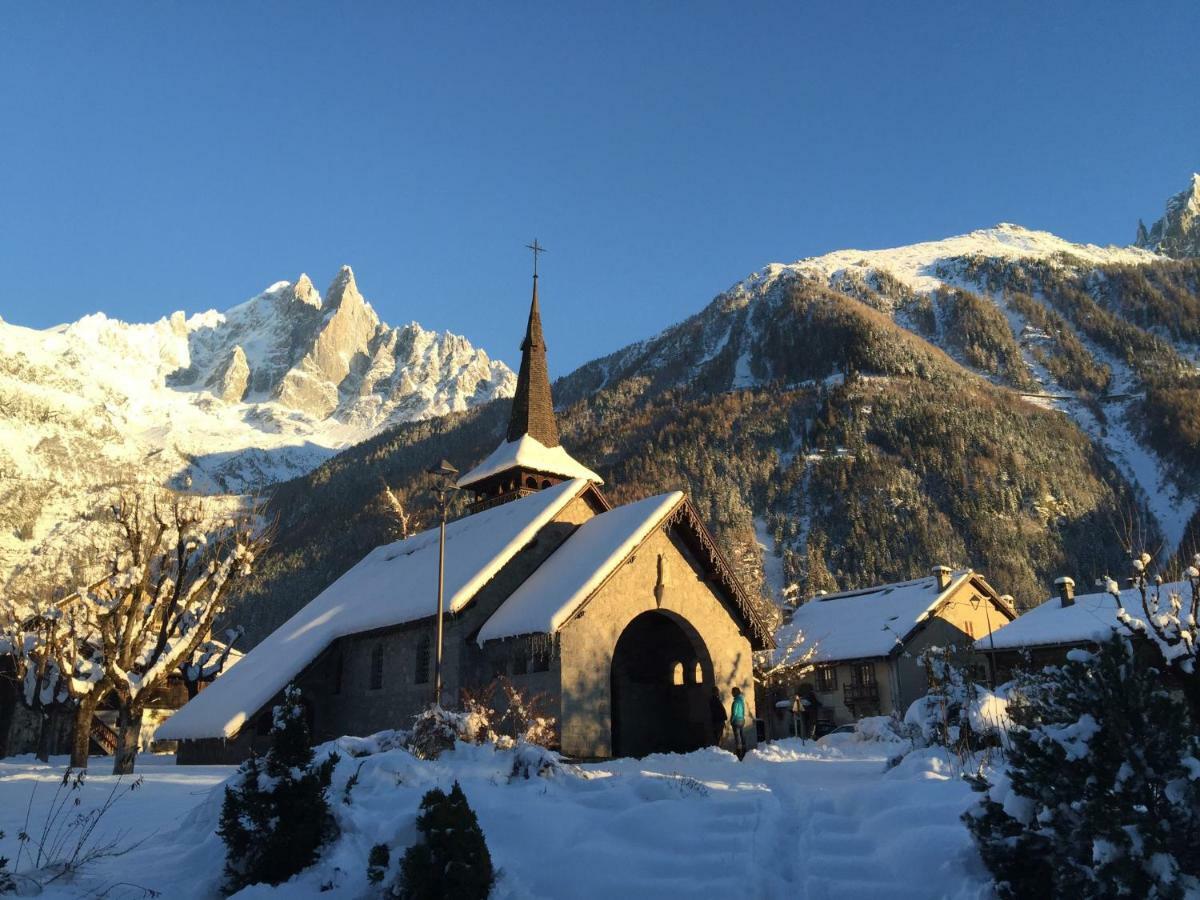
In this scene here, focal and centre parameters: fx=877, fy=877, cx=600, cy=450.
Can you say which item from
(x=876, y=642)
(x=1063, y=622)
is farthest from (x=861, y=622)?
(x=1063, y=622)

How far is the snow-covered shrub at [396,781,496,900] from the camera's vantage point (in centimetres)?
→ 802

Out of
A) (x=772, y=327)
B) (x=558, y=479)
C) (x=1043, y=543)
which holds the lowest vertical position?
(x=558, y=479)

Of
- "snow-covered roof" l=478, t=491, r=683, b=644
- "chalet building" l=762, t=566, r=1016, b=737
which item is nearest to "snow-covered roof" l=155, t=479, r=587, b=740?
"snow-covered roof" l=478, t=491, r=683, b=644

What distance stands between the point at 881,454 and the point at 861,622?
264 feet

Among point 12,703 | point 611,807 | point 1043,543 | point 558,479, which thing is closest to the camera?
point 611,807

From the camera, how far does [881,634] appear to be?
50.7 metres

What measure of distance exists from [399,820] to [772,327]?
192506 mm

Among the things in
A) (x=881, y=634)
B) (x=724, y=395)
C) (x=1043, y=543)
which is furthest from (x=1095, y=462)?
(x=881, y=634)

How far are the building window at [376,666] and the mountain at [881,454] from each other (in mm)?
58822

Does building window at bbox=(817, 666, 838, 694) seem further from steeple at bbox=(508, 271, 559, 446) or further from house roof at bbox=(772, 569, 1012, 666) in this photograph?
steeple at bbox=(508, 271, 559, 446)

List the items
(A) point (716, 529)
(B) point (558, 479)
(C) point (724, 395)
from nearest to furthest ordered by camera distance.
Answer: (B) point (558, 479), (A) point (716, 529), (C) point (724, 395)

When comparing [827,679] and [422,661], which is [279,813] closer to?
[422,661]

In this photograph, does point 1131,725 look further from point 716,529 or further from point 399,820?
point 716,529

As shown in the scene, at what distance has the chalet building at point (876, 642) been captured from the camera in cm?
4872
